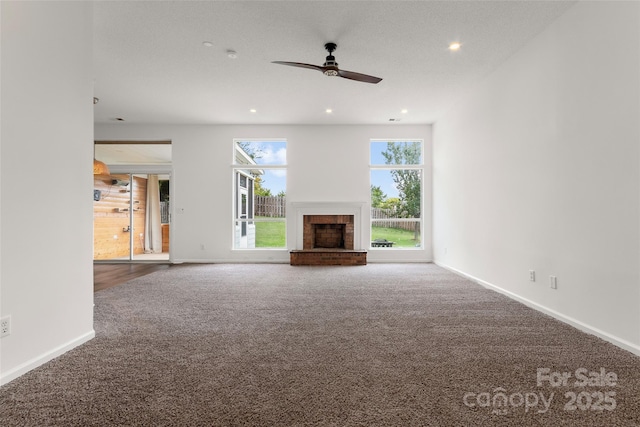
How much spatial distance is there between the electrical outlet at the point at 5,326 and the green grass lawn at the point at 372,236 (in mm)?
4827

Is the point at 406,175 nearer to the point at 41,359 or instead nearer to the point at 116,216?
the point at 41,359

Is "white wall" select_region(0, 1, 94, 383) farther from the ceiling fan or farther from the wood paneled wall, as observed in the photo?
the wood paneled wall

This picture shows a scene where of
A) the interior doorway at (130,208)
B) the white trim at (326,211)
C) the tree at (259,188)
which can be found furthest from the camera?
the tree at (259,188)

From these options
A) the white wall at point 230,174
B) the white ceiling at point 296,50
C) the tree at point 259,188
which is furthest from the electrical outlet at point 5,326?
the tree at point 259,188

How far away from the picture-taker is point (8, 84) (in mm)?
1767

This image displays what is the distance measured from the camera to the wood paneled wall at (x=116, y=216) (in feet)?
21.3

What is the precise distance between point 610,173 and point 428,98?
9.98 feet

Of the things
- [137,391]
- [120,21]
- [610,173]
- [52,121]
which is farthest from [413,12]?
[137,391]

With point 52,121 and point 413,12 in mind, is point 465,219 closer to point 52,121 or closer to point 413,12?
point 413,12

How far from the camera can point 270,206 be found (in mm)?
6605

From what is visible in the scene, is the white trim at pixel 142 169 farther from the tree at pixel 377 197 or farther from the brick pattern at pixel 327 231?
the tree at pixel 377 197

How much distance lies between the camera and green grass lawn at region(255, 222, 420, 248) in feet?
21.5

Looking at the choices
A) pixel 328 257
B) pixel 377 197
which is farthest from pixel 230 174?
pixel 377 197

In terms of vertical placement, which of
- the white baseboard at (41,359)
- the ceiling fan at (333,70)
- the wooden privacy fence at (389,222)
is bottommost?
the white baseboard at (41,359)
